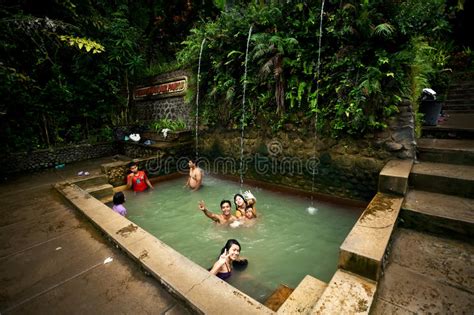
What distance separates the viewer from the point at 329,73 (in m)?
5.16

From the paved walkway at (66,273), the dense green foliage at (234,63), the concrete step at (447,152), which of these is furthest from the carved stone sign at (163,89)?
the concrete step at (447,152)

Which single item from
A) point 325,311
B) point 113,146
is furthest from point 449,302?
point 113,146

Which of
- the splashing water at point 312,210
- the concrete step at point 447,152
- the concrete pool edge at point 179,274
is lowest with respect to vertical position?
the splashing water at point 312,210

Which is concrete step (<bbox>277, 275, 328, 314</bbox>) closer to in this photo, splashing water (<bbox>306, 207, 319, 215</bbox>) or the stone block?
the stone block

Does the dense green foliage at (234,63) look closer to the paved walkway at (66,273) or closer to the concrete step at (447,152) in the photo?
the concrete step at (447,152)

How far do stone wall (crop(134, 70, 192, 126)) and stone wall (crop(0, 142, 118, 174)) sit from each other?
7.68ft

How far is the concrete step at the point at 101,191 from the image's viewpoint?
5539mm

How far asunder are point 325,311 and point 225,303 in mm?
887

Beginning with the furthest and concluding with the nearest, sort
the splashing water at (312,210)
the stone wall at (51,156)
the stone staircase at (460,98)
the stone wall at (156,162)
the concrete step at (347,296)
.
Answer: the stone staircase at (460,98)
the stone wall at (51,156)
the stone wall at (156,162)
the splashing water at (312,210)
the concrete step at (347,296)

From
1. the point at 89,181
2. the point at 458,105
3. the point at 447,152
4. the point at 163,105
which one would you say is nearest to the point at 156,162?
the point at 89,181

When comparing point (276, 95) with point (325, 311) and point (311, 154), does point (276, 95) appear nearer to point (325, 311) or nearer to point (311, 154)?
point (311, 154)

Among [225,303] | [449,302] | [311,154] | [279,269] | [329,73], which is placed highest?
[329,73]

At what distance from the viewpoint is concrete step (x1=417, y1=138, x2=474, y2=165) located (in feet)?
12.8

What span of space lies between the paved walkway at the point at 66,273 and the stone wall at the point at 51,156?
4.96m
